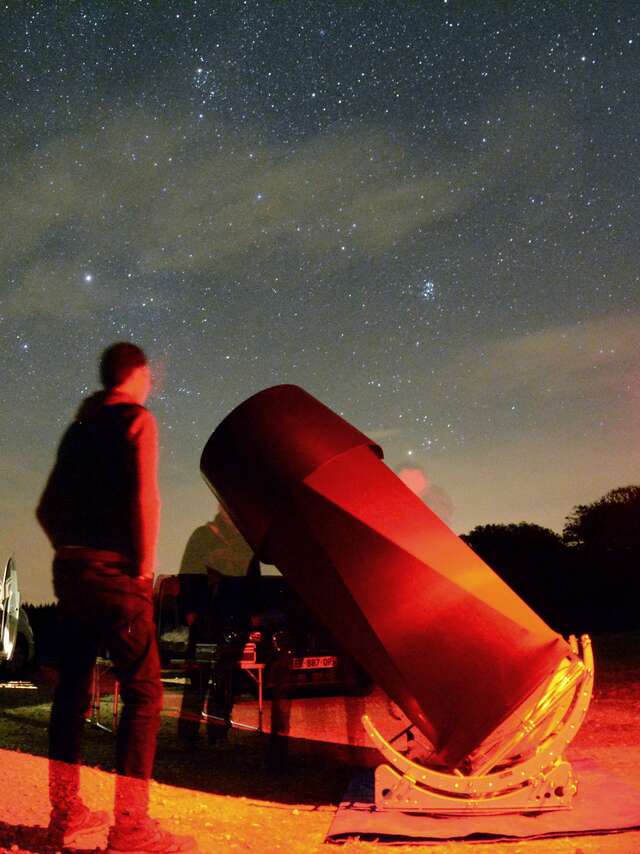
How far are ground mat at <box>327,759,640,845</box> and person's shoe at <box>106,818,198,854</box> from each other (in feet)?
2.67

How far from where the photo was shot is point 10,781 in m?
4.77

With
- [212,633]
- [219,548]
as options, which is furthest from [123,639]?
[219,548]

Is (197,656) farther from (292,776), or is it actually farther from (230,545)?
(292,776)

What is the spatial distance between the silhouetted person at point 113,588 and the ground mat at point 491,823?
0.90m

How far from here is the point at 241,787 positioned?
5.01 m

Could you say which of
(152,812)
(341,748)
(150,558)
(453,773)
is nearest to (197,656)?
(341,748)

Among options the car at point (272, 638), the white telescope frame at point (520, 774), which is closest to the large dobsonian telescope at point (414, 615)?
the white telescope frame at point (520, 774)

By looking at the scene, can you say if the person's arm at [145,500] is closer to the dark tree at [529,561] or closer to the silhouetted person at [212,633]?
the silhouetted person at [212,633]

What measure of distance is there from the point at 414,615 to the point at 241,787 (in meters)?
1.98

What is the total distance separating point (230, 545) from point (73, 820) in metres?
4.91

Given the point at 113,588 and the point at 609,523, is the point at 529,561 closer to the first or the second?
the point at 609,523

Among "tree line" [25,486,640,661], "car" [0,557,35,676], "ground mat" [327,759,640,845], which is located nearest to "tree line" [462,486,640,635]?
"tree line" [25,486,640,661]

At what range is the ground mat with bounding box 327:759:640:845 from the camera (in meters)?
3.62

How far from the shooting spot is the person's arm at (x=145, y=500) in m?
3.09
